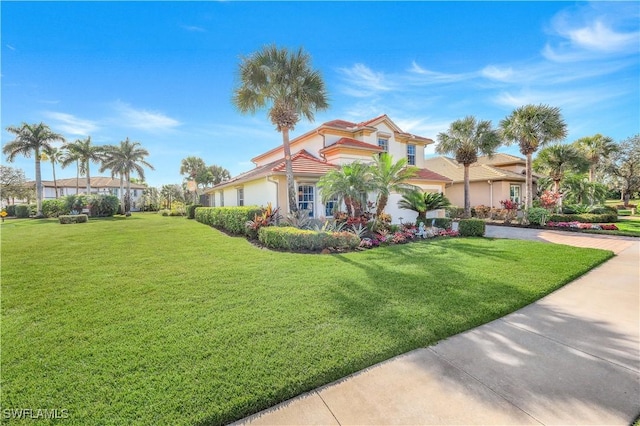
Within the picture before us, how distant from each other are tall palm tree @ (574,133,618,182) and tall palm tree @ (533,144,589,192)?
685 cm

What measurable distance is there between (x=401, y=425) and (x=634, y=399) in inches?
97.8

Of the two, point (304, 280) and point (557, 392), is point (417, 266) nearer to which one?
→ point (304, 280)

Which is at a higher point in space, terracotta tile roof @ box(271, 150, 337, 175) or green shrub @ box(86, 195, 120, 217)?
terracotta tile roof @ box(271, 150, 337, 175)

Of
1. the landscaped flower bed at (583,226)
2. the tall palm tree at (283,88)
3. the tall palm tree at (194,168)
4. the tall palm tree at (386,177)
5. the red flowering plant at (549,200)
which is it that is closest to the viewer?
the tall palm tree at (283,88)

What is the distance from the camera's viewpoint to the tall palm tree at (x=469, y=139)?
19.8 meters

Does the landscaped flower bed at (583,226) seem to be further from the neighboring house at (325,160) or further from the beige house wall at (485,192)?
the beige house wall at (485,192)

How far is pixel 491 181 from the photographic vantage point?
24562mm

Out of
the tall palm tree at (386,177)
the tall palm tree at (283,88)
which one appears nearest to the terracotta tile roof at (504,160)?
the tall palm tree at (386,177)

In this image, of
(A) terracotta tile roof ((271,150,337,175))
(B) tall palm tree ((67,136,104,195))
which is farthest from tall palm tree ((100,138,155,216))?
(A) terracotta tile roof ((271,150,337,175))

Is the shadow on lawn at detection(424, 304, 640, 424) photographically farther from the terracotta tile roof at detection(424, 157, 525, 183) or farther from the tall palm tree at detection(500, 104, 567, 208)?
the terracotta tile roof at detection(424, 157, 525, 183)

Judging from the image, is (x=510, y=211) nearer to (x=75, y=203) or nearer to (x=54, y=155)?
(x=75, y=203)

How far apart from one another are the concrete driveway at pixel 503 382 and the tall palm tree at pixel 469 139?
60.4ft

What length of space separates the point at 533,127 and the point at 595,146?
725 inches

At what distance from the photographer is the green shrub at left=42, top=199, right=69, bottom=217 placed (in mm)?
28523
